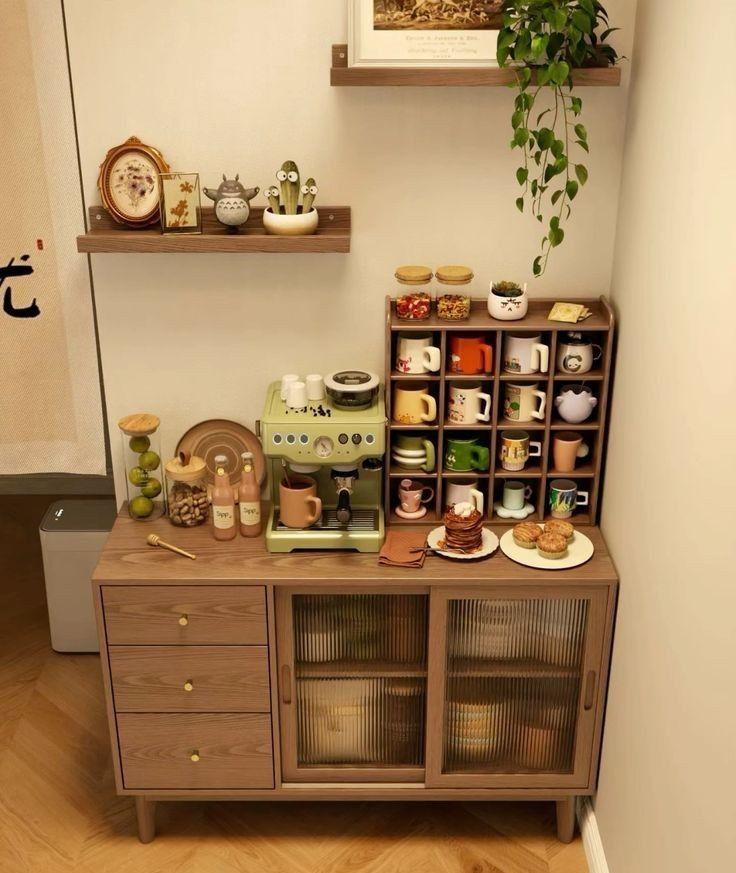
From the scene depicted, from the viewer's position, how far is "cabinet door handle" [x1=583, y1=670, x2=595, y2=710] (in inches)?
98.1

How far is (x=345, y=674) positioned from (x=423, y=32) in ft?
5.02

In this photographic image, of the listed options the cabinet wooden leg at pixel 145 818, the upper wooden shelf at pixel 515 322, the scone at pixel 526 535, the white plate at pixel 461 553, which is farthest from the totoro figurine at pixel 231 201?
the cabinet wooden leg at pixel 145 818

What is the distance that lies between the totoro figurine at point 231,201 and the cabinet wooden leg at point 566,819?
1.68 meters

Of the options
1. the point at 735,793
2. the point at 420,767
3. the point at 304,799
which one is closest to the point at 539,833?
the point at 420,767

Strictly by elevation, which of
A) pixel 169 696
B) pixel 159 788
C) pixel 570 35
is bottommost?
pixel 159 788

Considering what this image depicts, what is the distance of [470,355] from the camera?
2498mm

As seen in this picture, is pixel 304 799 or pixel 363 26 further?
pixel 304 799

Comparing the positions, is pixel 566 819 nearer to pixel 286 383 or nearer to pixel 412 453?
pixel 412 453

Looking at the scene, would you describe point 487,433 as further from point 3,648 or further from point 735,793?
point 3,648

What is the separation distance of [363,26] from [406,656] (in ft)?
4.88

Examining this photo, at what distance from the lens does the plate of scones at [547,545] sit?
2.43 meters

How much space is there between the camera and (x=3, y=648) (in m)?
3.50

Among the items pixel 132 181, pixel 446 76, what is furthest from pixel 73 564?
pixel 446 76

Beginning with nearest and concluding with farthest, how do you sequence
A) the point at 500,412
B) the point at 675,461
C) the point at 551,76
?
the point at 675,461 → the point at 551,76 → the point at 500,412
